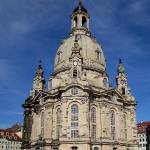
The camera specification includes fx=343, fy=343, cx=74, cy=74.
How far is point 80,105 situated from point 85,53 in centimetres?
1585

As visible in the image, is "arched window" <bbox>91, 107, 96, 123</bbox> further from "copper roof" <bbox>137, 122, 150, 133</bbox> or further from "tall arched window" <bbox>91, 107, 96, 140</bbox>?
"copper roof" <bbox>137, 122, 150, 133</bbox>

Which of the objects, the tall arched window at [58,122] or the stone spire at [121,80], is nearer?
the tall arched window at [58,122]

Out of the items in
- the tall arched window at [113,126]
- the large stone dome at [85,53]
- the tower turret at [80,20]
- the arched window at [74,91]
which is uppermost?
the tower turret at [80,20]

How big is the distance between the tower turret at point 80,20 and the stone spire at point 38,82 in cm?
1255

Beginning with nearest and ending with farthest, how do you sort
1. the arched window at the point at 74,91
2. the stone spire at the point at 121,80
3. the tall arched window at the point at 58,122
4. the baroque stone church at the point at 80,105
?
the baroque stone church at the point at 80,105 < the tall arched window at the point at 58,122 < the arched window at the point at 74,91 < the stone spire at the point at 121,80

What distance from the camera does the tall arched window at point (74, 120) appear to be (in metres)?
65.9

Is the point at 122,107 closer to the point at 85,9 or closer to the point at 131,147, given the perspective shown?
the point at 131,147

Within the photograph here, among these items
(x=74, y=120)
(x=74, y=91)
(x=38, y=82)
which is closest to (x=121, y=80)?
(x=74, y=91)

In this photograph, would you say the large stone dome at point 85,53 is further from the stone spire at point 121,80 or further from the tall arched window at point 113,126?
the tall arched window at point 113,126

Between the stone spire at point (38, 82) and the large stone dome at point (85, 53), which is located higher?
the large stone dome at point (85, 53)

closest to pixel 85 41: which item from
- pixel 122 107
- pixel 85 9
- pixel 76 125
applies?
pixel 85 9

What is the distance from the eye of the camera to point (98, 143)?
66625mm

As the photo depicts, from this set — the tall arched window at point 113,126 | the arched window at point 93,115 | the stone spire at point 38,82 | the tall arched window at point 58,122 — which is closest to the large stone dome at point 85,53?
the stone spire at point 38,82

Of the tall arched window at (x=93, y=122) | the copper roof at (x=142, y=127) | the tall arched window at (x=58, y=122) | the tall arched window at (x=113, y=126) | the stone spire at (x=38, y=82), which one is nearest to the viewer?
the tall arched window at (x=93, y=122)
